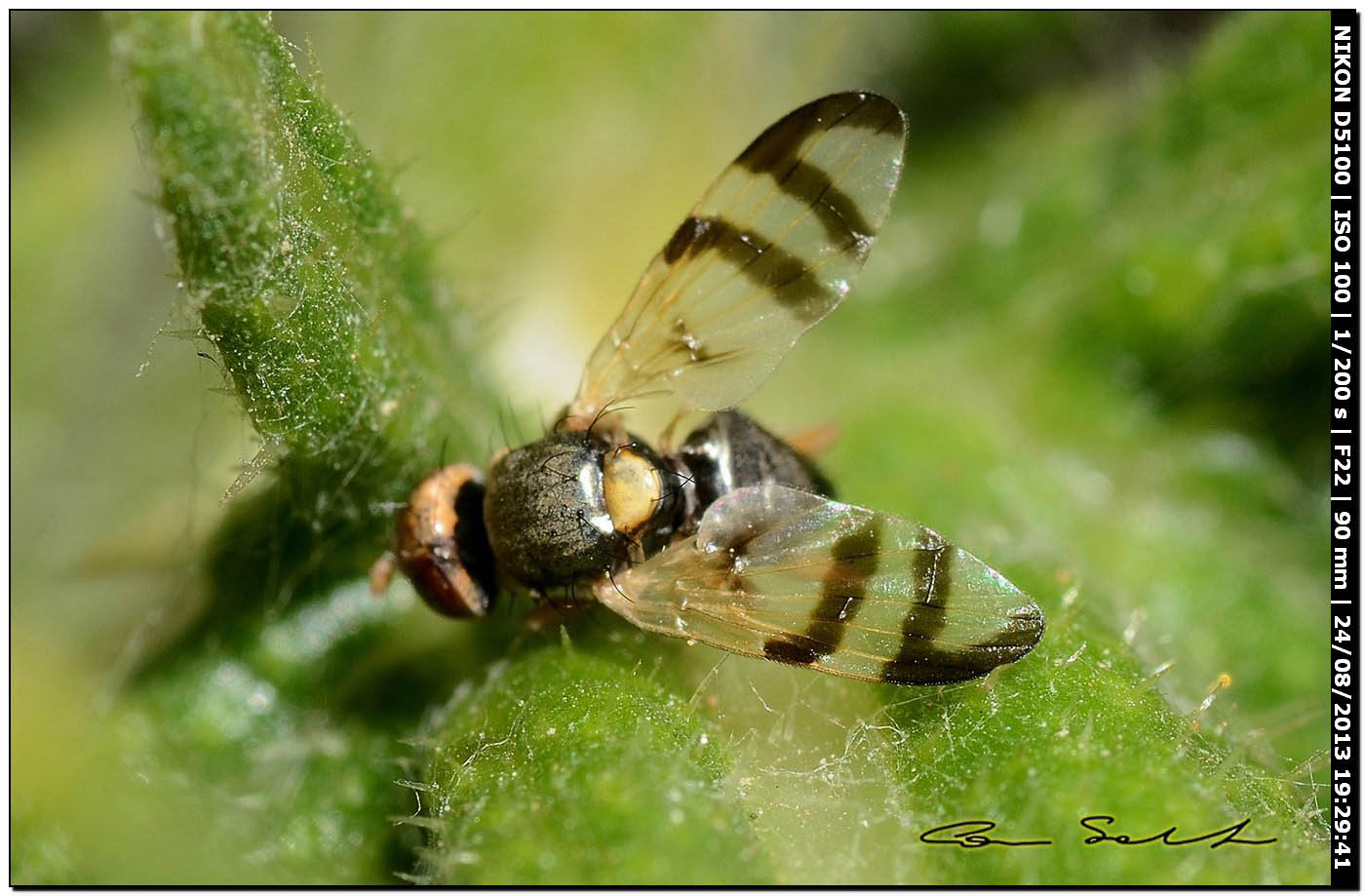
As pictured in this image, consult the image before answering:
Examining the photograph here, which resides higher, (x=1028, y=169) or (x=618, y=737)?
(x=1028, y=169)

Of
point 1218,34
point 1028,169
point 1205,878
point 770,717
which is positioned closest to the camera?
point 1205,878

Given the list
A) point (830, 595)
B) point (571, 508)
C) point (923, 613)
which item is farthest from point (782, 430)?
point (923, 613)

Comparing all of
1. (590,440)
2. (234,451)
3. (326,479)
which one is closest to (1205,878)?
(590,440)

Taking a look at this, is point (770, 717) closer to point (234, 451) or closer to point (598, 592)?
point (598, 592)

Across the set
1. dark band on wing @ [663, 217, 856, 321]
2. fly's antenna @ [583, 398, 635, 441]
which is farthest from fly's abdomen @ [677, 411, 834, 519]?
dark band on wing @ [663, 217, 856, 321]

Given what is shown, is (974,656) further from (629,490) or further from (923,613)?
(629,490)
